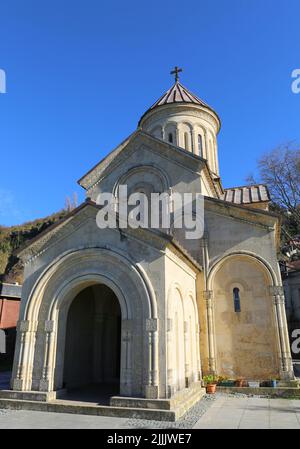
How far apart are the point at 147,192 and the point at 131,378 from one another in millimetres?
7559

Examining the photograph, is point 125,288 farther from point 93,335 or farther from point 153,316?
point 93,335

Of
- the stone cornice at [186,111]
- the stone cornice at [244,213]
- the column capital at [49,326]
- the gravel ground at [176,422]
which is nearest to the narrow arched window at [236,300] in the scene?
the stone cornice at [244,213]

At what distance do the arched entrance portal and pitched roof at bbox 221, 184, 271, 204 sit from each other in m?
8.28

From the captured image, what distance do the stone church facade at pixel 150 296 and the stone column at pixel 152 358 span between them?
0.02 m

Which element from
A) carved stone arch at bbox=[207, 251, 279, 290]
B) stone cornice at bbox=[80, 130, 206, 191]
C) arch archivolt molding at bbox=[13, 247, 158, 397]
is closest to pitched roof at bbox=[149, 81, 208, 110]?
stone cornice at bbox=[80, 130, 206, 191]

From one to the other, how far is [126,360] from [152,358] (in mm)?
687

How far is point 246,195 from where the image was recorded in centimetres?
1706

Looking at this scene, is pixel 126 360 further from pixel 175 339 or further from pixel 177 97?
pixel 177 97

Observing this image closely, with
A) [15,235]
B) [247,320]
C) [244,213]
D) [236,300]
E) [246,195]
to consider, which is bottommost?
[247,320]

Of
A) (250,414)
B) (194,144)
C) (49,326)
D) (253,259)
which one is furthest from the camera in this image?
(194,144)

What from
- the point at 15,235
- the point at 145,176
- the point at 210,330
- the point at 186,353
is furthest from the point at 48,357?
the point at 15,235

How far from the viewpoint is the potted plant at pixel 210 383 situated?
10.3 meters

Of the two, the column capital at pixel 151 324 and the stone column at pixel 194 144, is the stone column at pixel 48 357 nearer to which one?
the column capital at pixel 151 324
